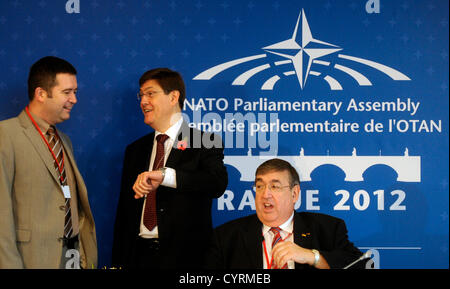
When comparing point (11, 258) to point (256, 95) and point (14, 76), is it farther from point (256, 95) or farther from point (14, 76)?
point (256, 95)

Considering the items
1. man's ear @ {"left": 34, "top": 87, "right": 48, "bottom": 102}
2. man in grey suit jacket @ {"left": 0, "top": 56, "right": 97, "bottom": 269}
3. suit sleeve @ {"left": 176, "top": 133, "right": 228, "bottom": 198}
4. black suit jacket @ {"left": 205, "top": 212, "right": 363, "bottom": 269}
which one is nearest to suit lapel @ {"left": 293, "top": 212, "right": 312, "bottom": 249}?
black suit jacket @ {"left": 205, "top": 212, "right": 363, "bottom": 269}

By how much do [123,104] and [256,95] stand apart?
1020mm

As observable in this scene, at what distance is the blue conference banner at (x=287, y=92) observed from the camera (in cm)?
376

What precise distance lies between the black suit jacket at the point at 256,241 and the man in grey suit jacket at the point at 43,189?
0.92m

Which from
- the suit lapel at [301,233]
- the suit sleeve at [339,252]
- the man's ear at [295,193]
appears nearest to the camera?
the suit sleeve at [339,252]

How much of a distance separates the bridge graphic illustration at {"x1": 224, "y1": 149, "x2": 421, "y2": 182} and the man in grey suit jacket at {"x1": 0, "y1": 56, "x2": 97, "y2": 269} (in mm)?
1229

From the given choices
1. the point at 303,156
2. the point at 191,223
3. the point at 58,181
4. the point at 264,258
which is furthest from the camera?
the point at 303,156

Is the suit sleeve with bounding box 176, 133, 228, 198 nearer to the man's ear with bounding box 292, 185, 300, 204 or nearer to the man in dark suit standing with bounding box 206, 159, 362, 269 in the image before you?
the man in dark suit standing with bounding box 206, 159, 362, 269

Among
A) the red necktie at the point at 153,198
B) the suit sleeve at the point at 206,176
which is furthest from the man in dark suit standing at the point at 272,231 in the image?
the red necktie at the point at 153,198

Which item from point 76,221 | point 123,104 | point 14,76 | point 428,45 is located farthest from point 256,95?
point 14,76

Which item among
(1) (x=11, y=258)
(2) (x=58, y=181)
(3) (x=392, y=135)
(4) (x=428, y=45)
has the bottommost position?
(1) (x=11, y=258)

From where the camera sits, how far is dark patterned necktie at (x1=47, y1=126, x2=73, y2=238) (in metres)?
2.91

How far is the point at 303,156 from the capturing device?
3773mm

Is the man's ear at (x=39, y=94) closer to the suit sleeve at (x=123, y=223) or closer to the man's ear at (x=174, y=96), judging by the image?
the suit sleeve at (x=123, y=223)
